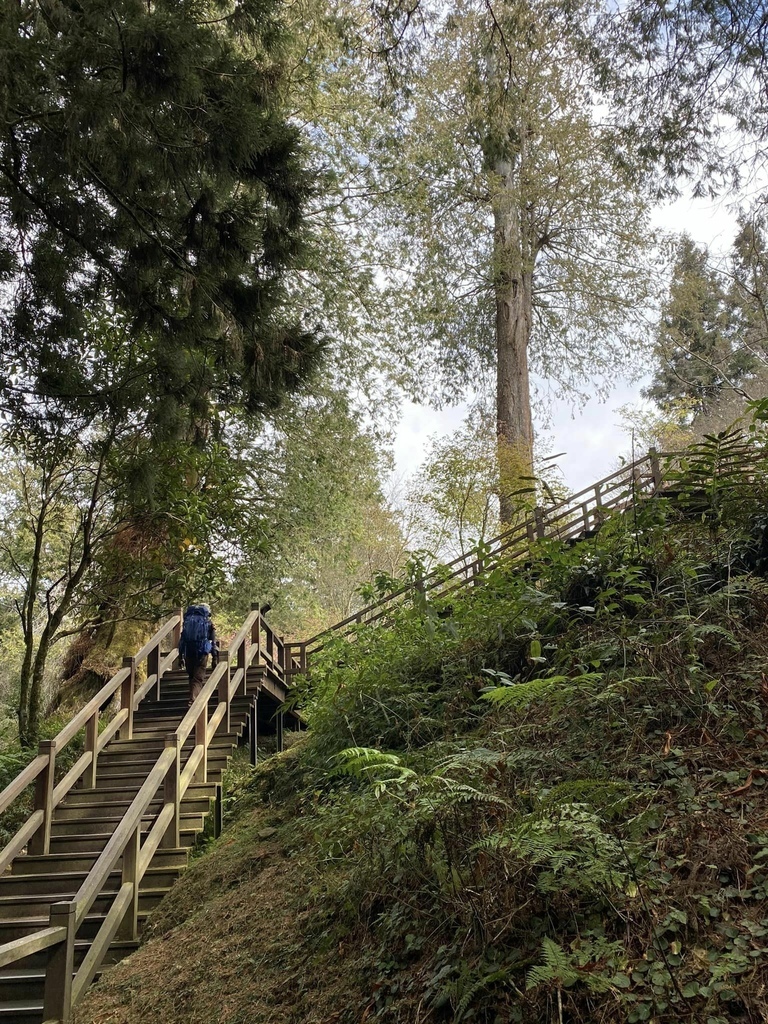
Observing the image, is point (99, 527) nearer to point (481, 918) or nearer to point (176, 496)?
point (176, 496)

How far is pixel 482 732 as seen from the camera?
5621 mm

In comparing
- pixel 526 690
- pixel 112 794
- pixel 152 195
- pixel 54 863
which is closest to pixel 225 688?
pixel 112 794

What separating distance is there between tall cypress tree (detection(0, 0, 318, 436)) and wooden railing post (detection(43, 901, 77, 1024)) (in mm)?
4202

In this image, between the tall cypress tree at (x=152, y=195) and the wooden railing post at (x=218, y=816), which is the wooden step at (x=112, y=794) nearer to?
the wooden railing post at (x=218, y=816)

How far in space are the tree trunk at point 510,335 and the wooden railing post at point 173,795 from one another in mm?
11418

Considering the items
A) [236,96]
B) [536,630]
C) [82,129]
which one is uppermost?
[236,96]

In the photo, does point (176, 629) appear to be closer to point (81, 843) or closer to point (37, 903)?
point (81, 843)

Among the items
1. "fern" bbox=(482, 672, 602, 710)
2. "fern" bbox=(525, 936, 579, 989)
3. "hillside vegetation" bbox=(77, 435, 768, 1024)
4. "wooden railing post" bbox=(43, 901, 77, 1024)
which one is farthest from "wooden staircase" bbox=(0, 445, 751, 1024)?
"fern" bbox=(525, 936, 579, 989)

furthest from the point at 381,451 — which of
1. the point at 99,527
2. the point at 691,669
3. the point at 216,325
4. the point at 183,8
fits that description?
the point at 691,669

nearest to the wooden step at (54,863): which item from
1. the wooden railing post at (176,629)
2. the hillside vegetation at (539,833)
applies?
the hillside vegetation at (539,833)

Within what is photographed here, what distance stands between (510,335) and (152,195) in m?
14.0

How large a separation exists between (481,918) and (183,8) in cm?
670

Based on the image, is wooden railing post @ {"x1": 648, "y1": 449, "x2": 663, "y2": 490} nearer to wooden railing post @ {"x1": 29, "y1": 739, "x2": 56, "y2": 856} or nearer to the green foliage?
the green foliage

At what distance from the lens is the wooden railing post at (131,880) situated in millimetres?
6398
